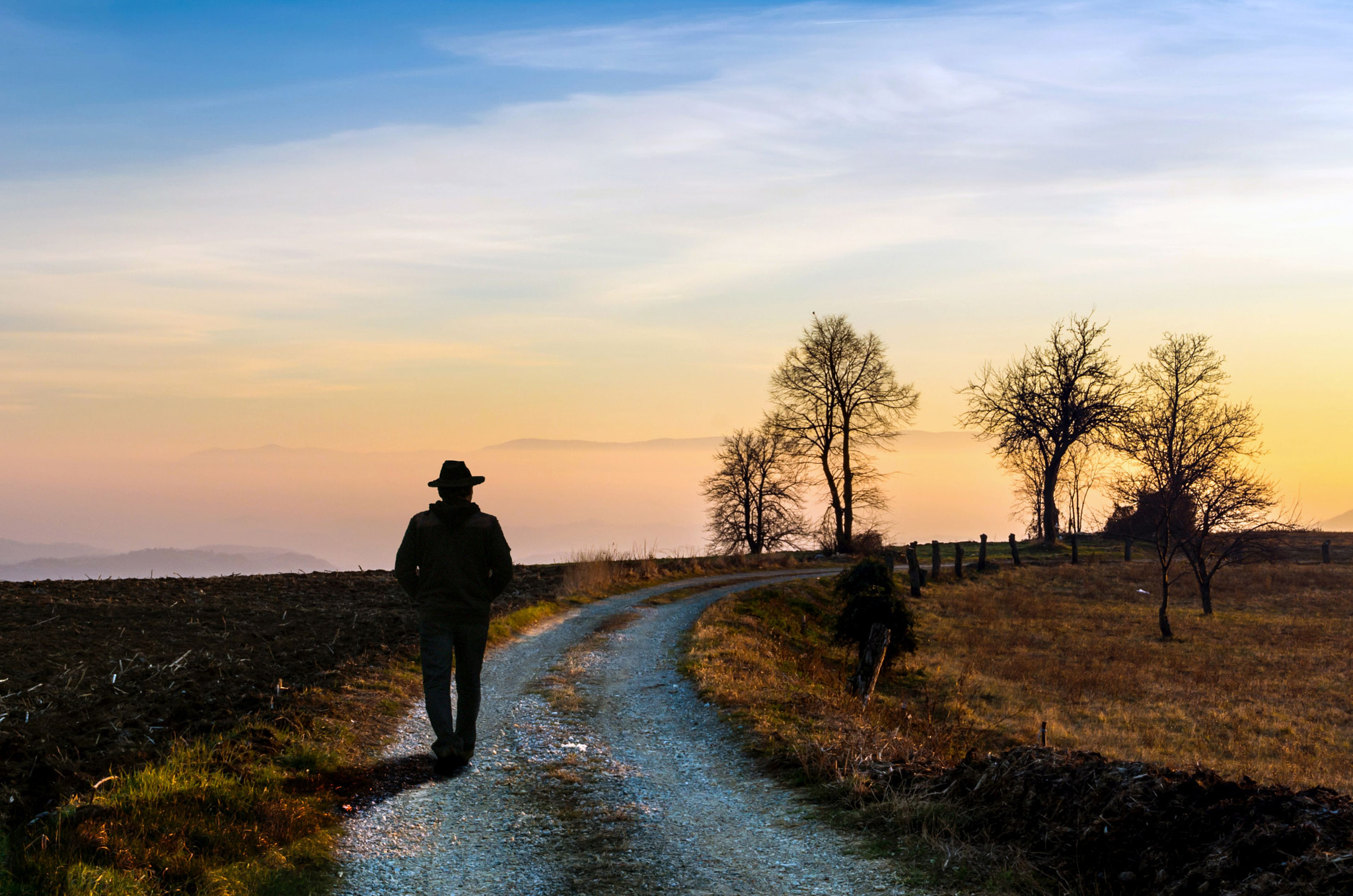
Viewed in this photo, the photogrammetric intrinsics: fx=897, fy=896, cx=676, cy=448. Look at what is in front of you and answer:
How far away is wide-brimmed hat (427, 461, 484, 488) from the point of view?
869 centimetres

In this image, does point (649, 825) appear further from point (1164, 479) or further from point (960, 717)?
point (1164, 479)

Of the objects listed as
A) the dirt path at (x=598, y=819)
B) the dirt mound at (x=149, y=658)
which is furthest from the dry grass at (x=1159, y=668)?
the dirt mound at (x=149, y=658)

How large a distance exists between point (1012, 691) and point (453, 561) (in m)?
15.4

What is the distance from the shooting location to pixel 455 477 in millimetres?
8758

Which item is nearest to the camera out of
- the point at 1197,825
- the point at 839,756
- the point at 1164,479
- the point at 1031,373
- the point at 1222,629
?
the point at 1197,825

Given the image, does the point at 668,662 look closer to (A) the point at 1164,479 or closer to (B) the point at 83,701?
(B) the point at 83,701

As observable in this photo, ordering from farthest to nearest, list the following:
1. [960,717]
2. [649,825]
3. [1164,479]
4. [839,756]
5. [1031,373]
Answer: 1. [1031,373]
2. [1164,479]
3. [960,717]
4. [839,756]
5. [649,825]

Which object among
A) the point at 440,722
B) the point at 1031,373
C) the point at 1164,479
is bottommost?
the point at 440,722

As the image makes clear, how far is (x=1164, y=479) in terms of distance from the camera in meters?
35.0

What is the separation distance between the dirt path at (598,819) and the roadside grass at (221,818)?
1.31 ft

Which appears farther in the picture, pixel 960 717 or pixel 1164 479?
pixel 1164 479

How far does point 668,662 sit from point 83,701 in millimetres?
8495

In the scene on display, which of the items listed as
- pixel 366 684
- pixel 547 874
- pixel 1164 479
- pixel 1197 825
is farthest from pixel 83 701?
pixel 1164 479

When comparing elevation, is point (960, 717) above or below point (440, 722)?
below
